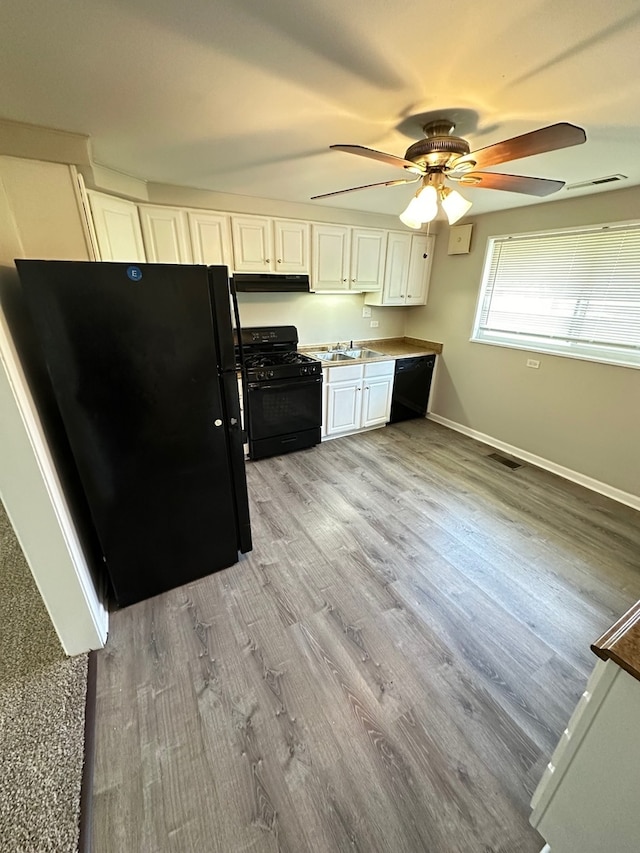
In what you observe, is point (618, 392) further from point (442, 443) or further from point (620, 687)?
point (620, 687)

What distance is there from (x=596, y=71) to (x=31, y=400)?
2542 mm

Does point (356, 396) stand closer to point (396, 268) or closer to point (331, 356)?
point (331, 356)

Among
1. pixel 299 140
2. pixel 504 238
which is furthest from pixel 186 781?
pixel 504 238

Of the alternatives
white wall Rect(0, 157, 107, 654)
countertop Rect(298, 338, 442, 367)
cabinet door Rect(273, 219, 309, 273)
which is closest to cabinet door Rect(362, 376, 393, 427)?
countertop Rect(298, 338, 442, 367)

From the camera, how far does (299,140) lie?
5.91 feet

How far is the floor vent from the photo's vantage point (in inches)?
136

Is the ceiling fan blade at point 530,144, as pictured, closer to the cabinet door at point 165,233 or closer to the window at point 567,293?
the window at point 567,293

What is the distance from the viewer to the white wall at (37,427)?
132cm

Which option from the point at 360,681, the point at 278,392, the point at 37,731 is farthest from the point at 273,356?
the point at 37,731

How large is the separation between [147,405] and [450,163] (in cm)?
191

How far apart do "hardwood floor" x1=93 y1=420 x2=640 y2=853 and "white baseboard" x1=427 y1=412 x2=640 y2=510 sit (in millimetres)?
289

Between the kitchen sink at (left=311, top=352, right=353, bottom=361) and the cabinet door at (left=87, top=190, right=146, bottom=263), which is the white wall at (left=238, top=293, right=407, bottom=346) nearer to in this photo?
the kitchen sink at (left=311, top=352, right=353, bottom=361)

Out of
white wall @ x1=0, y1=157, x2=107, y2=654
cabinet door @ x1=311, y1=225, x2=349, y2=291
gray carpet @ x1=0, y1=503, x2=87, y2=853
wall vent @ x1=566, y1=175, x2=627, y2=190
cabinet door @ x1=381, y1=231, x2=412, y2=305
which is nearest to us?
gray carpet @ x1=0, y1=503, x2=87, y2=853

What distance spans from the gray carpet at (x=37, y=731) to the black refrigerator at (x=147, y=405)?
40cm
